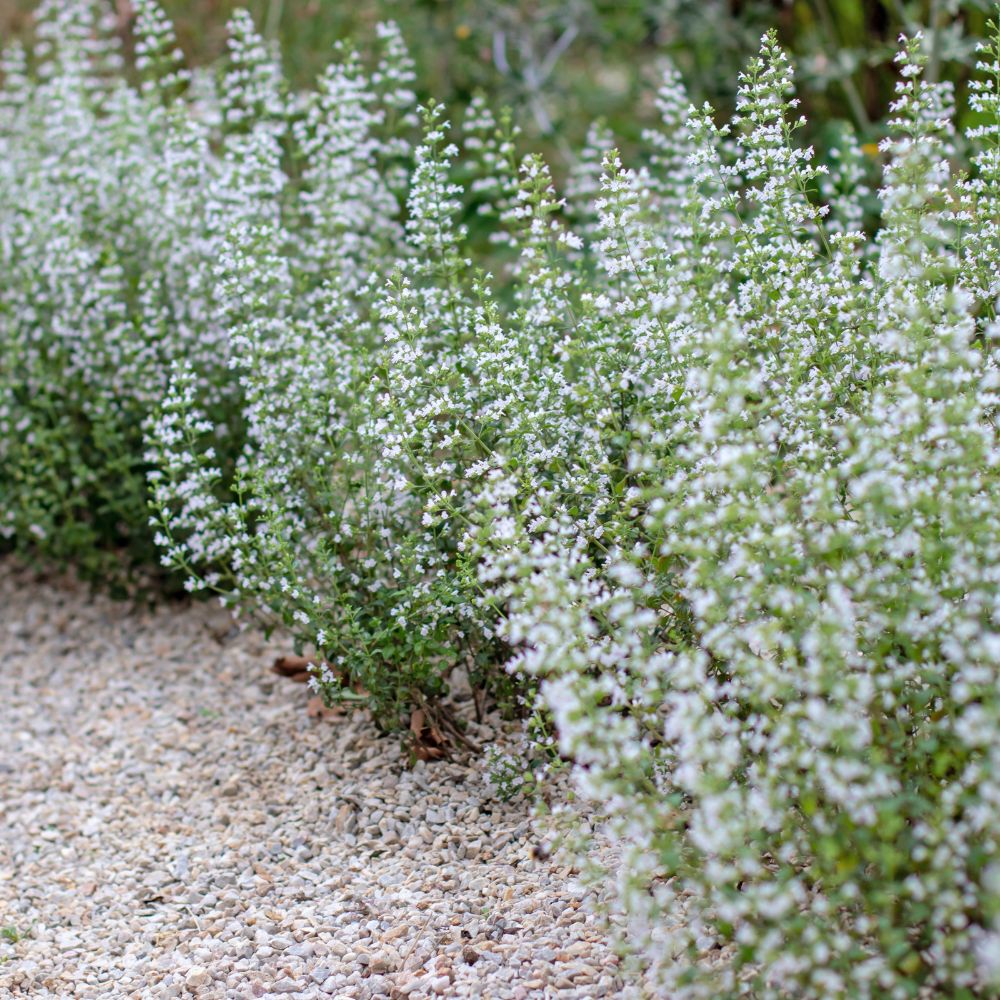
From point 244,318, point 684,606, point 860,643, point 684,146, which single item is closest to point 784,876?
point 860,643

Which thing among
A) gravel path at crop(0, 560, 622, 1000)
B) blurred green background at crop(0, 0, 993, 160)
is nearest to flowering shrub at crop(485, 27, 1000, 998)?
gravel path at crop(0, 560, 622, 1000)

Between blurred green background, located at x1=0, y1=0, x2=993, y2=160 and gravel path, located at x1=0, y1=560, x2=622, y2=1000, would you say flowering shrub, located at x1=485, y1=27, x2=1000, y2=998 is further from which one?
blurred green background, located at x1=0, y1=0, x2=993, y2=160

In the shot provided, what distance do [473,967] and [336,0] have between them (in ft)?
18.0

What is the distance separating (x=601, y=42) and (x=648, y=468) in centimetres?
471

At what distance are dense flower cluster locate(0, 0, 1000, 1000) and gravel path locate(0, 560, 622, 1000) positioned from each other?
0.25m

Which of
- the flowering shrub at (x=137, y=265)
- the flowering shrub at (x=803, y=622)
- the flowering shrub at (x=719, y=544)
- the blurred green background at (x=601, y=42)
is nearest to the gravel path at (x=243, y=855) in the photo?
the flowering shrub at (x=719, y=544)

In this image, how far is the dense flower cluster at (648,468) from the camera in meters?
1.91

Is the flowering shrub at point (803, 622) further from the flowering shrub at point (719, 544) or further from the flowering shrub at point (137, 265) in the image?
the flowering shrub at point (137, 265)

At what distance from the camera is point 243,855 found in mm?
3039

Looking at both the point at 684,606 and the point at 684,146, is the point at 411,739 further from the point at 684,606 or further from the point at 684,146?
the point at 684,146

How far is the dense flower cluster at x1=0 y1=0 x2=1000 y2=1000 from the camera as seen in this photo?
6.28 feet

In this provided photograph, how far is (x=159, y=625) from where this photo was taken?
4270 mm

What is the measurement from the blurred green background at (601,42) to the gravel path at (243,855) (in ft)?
Result: 9.69

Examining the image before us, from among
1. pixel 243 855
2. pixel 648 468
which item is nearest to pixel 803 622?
pixel 648 468
